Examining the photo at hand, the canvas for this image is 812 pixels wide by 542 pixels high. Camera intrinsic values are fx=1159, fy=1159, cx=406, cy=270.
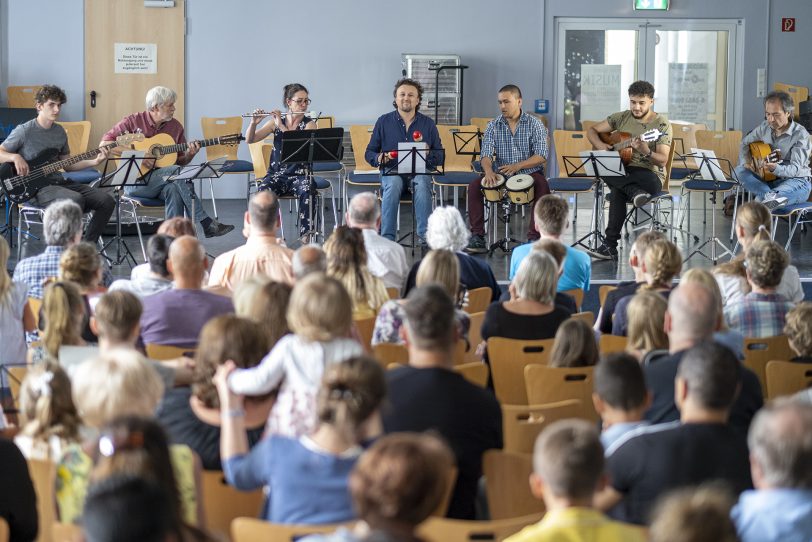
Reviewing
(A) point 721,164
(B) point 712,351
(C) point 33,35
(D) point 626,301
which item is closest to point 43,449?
(B) point 712,351

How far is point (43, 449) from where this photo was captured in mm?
2906

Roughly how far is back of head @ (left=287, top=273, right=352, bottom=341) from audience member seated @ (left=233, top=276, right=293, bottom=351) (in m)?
0.37

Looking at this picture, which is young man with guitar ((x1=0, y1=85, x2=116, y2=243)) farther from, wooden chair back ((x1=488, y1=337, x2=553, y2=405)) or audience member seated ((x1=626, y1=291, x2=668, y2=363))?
audience member seated ((x1=626, y1=291, x2=668, y2=363))

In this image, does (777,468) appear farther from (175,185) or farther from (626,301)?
(175,185)

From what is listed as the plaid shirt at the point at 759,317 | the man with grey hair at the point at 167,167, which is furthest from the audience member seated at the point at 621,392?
the man with grey hair at the point at 167,167

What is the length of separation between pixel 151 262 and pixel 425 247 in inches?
179

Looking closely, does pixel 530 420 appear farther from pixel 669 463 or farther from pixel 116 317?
pixel 116 317

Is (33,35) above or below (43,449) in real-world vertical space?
→ above

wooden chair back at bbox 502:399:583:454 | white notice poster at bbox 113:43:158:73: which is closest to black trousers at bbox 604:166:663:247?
white notice poster at bbox 113:43:158:73

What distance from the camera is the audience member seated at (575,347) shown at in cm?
386

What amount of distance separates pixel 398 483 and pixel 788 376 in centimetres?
241

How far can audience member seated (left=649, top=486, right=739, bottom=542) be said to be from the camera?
1.88m

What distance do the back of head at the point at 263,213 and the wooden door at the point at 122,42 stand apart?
7562 millimetres

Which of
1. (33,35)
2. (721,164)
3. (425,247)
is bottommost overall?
(425,247)
